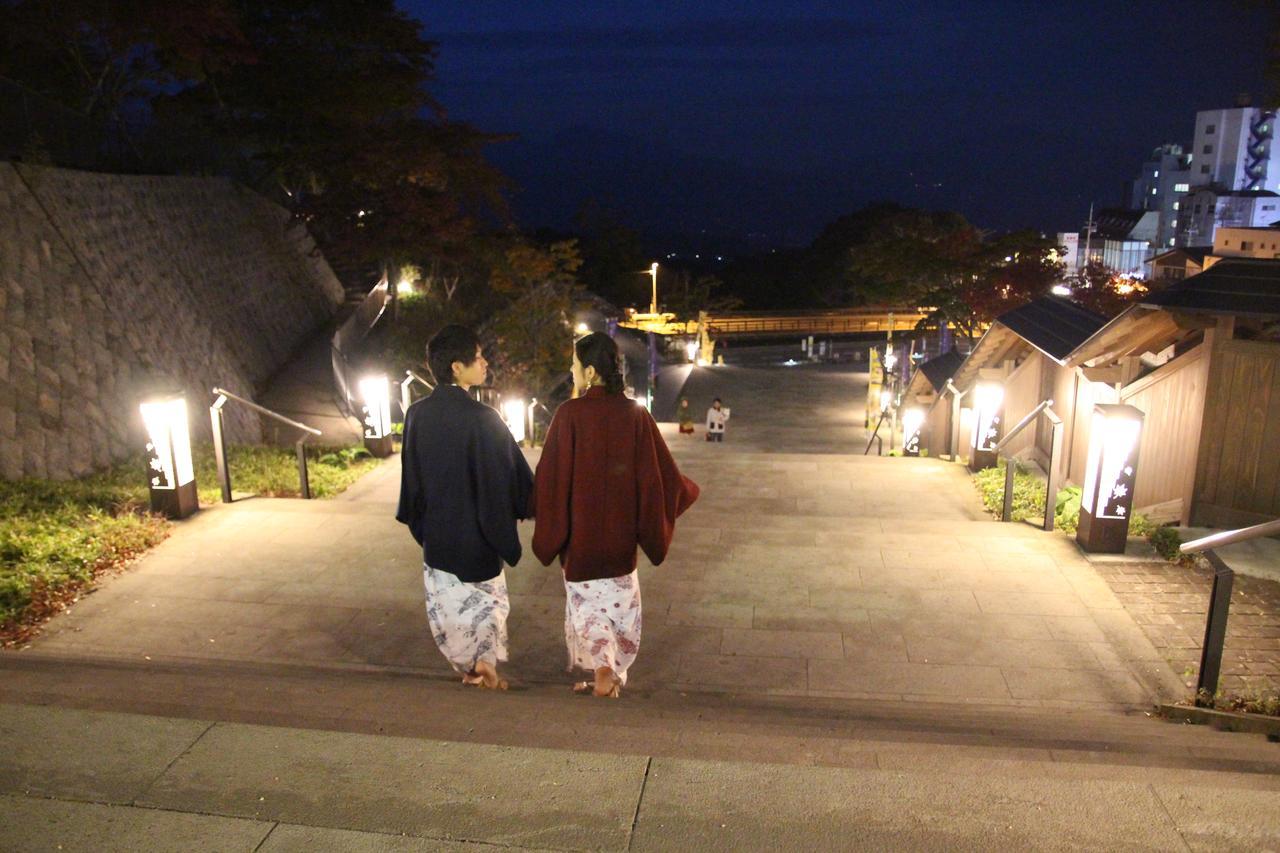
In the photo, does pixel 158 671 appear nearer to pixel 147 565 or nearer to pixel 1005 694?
pixel 147 565

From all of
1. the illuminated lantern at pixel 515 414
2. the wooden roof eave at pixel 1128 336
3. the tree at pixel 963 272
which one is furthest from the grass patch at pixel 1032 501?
the tree at pixel 963 272

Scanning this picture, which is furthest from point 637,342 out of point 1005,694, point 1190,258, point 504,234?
point 1005,694

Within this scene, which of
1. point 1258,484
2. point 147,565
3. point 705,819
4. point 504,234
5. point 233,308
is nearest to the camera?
point 705,819

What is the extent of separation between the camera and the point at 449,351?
411 centimetres

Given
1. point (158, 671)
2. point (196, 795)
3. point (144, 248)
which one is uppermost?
point (144, 248)

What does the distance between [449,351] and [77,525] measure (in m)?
4.69

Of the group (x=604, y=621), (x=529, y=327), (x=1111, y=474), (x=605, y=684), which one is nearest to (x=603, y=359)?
(x=604, y=621)

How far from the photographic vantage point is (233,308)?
17125 millimetres

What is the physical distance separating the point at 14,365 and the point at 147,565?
4.26 m

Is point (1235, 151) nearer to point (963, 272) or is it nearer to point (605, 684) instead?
point (963, 272)

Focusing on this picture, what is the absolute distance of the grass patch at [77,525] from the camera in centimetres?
577

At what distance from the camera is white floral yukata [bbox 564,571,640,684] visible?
4273 mm

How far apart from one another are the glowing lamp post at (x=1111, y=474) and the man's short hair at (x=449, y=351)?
16.8ft

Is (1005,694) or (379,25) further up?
(379,25)
